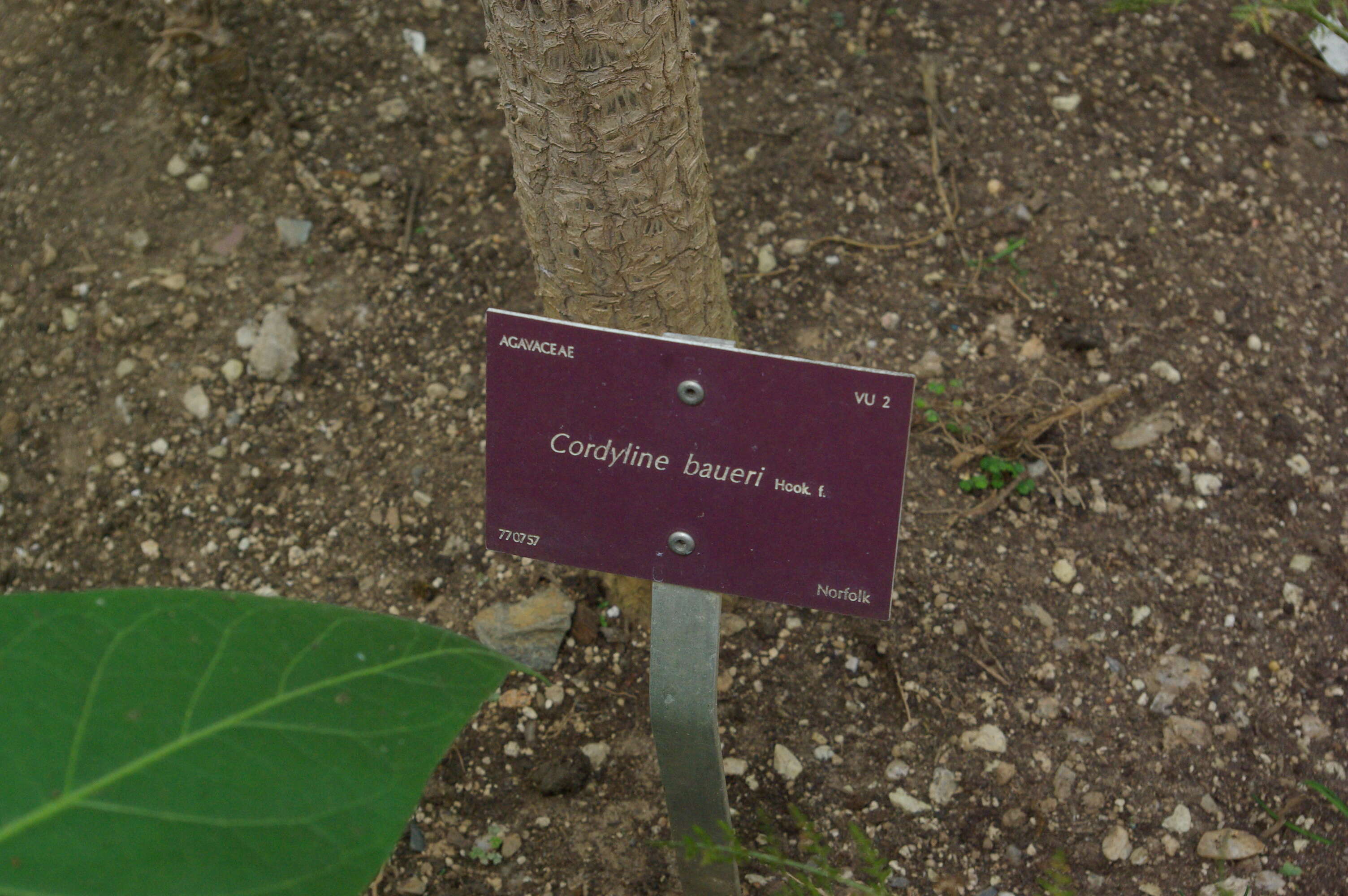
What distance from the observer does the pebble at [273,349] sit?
1.86 meters

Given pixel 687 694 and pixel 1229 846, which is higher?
pixel 687 694

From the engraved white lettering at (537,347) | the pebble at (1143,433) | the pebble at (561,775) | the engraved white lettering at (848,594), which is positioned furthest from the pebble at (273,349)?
the pebble at (1143,433)

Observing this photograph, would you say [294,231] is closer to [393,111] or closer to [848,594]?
[393,111]

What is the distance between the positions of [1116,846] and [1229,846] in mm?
155

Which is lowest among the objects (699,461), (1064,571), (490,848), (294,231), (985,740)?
(490,848)

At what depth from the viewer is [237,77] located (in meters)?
2.14

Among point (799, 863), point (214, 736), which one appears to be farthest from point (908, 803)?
point (214, 736)

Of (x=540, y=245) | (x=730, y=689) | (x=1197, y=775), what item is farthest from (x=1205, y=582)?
(x=540, y=245)

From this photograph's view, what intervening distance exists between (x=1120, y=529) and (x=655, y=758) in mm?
863

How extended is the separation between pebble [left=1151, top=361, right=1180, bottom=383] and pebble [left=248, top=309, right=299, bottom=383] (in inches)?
62.4

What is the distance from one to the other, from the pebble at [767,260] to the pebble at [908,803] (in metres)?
0.98

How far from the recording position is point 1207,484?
1.73 metres

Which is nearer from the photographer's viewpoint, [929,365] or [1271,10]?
[929,365]

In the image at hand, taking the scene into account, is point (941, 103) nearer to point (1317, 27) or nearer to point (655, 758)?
point (1317, 27)
